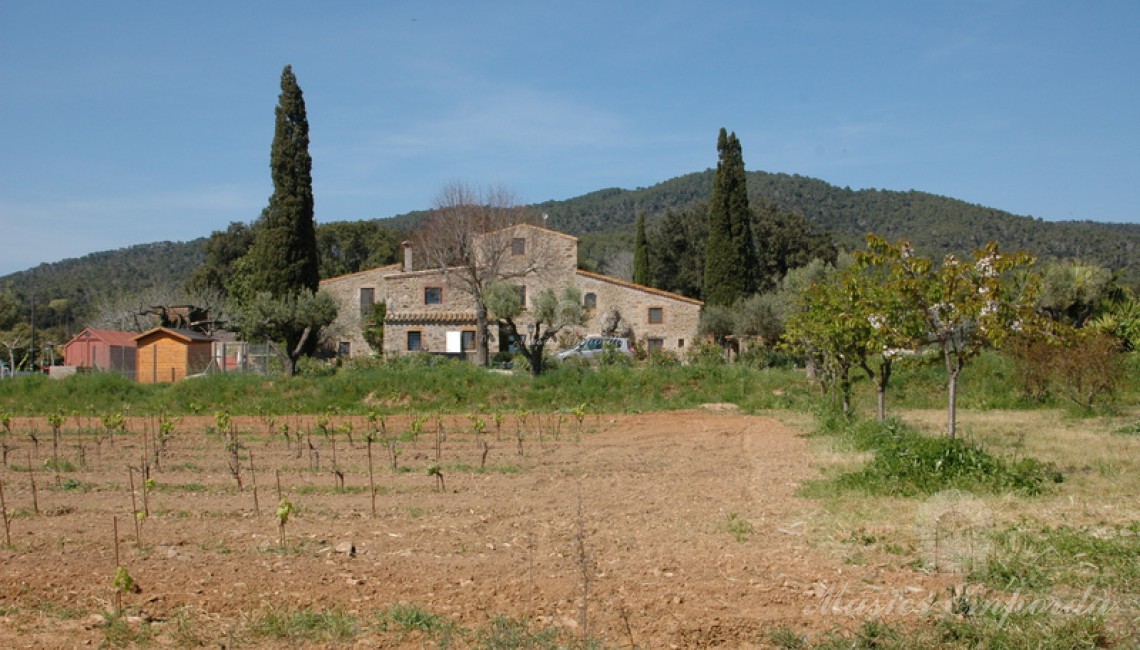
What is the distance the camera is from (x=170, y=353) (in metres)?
35.6

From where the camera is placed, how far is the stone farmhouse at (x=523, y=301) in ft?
153

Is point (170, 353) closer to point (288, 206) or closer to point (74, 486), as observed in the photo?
point (288, 206)

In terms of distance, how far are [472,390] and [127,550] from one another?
1793cm

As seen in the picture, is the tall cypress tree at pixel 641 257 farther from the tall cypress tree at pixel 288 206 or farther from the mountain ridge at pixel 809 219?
the tall cypress tree at pixel 288 206

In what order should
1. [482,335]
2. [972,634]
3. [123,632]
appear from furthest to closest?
[482,335] → [123,632] → [972,634]

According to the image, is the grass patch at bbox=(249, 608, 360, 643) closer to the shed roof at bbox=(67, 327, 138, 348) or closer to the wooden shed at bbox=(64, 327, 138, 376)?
the wooden shed at bbox=(64, 327, 138, 376)

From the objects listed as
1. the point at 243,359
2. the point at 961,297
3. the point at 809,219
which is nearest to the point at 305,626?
the point at 961,297

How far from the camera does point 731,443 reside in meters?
16.3

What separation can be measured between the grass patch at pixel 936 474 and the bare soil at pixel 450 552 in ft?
2.72

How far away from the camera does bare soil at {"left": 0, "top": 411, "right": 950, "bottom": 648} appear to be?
19.0 feet

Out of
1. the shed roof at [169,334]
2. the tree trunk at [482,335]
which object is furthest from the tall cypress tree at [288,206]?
the tree trunk at [482,335]

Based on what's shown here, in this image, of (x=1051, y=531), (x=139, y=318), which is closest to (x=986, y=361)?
Result: (x=1051, y=531)

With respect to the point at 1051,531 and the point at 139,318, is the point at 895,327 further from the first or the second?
the point at 139,318

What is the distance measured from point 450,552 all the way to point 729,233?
3883cm
